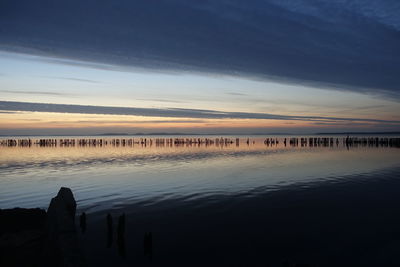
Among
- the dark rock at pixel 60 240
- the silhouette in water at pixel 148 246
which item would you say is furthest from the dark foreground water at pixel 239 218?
the dark rock at pixel 60 240

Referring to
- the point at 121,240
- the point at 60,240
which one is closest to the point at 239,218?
the point at 121,240

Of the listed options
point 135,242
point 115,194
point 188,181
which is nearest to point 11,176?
point 115,194

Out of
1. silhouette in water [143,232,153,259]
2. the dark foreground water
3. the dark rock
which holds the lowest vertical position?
the dark foreground water

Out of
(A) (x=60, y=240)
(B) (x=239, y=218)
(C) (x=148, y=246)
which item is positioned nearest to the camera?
(A) (x=60, y=240)

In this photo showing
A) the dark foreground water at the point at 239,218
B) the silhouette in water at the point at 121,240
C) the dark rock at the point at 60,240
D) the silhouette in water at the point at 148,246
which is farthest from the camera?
the silhouette in water at the point at 121,240

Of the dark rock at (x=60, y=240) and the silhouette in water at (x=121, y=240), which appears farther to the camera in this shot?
the silhouette in water at (x=121, y=240)

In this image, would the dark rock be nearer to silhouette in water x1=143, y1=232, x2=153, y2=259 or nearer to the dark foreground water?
the dark foreground water

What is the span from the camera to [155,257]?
9.36 meters

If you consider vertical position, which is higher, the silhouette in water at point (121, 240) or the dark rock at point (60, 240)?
the dark rock at point (60, 240)

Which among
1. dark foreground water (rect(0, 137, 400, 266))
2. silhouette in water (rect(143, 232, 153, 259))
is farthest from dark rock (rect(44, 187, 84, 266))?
silhouette in water (rect(143, 232, 153, 259))

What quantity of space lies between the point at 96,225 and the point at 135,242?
8.87ft

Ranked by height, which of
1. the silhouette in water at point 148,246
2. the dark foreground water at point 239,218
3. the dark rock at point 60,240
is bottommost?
the dark foreground water at point 239,218

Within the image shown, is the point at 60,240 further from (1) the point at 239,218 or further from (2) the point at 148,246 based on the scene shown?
(1) the point at 239,218

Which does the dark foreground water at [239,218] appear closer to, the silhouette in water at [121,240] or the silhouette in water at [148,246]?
the silhouette in water at [121,240]
